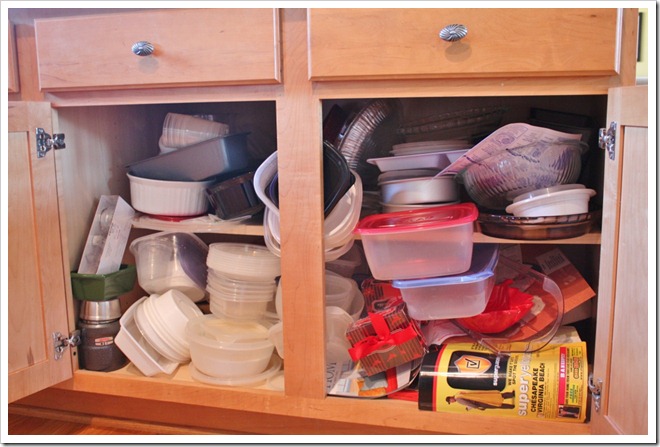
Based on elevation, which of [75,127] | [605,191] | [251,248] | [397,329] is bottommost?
[397,329]

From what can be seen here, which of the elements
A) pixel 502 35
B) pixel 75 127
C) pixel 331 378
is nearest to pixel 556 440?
pixel 331 378

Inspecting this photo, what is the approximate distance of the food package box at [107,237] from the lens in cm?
126

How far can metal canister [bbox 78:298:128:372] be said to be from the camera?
4.11 ft

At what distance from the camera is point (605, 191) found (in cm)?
94

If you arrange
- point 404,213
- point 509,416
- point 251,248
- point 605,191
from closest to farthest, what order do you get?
point 605,191 < point 509,416 < point 404,213 < point 251,248

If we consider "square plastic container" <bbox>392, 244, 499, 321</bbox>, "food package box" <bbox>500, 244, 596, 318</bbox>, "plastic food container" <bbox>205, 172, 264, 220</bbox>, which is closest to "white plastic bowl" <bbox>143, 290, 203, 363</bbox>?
"plastic food container" <bbox>205, 172, 264, 220</bbox>

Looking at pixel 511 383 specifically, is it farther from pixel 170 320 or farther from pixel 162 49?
pixel 162 49

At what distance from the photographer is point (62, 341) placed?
47.5 inches

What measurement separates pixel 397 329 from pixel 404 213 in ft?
0.71

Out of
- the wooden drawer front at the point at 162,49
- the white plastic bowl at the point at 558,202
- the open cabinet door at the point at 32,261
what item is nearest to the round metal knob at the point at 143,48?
the wooden drawer front at the point at 162,49

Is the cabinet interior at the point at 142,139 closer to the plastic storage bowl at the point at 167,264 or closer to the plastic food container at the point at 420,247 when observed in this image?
the plastic storage bowl at the point at 167,264

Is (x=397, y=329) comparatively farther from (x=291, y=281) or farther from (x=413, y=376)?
(x=291, y=281)

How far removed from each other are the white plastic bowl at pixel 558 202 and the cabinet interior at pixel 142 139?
0.06m

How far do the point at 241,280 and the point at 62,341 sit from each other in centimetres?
36
